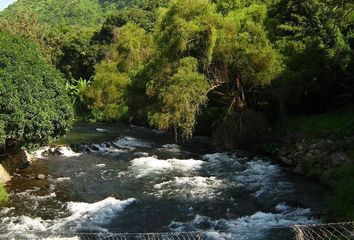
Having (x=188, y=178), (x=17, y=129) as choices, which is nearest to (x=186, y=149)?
(x=188, y=178)

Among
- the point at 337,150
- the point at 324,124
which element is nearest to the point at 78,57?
the point at 324,124

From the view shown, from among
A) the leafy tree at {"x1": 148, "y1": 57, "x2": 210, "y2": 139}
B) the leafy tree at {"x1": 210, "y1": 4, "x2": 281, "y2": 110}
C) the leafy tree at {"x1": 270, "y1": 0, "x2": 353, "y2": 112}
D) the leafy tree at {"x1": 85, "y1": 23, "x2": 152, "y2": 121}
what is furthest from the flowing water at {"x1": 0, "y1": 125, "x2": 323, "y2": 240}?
the leafy tree at {"x1": 85, "y1": 23, "x2": 152, "y2": 121}

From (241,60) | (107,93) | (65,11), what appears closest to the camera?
(241,60)

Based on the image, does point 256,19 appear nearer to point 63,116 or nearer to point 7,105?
point 63,116

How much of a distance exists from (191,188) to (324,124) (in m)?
10.4

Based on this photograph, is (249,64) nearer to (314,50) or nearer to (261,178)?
(314,50)

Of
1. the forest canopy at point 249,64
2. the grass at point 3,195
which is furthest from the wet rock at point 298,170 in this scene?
the grass at point 3,195

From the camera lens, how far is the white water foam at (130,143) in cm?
3450

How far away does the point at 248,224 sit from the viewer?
1742 cm

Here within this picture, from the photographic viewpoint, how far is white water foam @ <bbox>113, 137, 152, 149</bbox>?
3450cm

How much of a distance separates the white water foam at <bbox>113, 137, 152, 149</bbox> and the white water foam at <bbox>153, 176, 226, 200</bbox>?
10494 mm

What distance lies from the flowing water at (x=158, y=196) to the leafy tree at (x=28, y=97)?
2.93m

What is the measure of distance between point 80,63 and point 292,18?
43.2 metres

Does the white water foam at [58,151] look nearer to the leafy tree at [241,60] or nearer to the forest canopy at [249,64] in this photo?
the forest canopy at [249,64]
